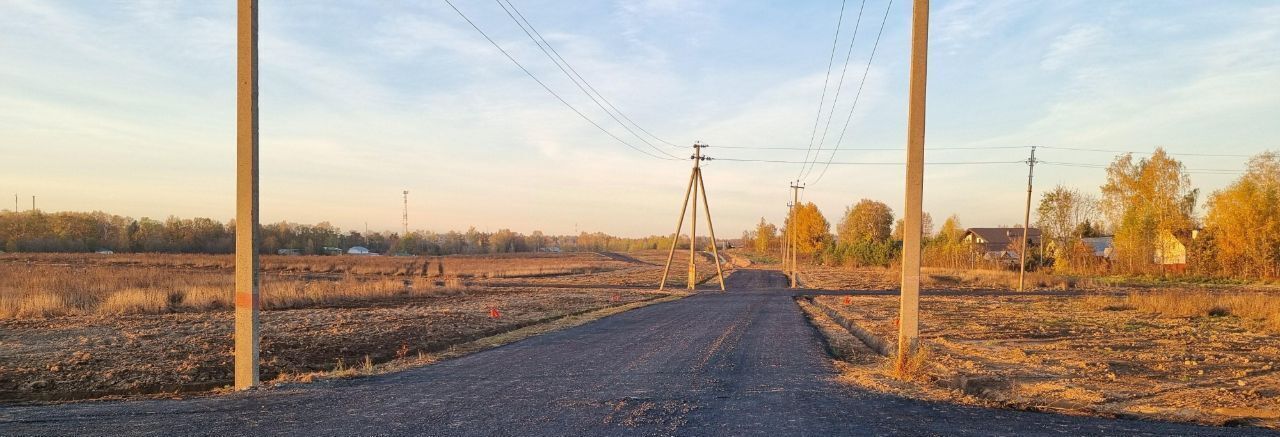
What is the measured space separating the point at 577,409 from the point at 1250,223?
61.5m

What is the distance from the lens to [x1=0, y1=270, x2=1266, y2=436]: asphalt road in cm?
675

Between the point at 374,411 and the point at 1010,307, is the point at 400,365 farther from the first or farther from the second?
the point at 1010,307

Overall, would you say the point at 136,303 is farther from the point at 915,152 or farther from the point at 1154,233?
the point at 1154,233

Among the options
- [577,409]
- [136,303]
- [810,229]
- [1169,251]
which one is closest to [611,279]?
[136,303]

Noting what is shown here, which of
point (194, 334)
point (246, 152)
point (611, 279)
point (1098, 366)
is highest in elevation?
point (246, 152)

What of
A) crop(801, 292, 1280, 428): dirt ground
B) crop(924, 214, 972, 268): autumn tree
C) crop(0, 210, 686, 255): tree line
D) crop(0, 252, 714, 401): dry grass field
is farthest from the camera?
crop(0, 210, 686, 255): tree line

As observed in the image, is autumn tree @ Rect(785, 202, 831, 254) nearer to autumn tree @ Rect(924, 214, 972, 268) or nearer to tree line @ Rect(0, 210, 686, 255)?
autumn tree @ Rect(924, 214, 972, 268)

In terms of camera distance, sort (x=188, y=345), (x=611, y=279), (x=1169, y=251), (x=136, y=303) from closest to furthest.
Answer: (x=188, y=345) < (x=136, y=303) < (x=611, y=279) < (x=1169, y=251)

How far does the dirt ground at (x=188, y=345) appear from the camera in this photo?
34.0ft

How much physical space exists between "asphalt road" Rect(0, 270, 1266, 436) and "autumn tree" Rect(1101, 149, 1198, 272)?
6312cm

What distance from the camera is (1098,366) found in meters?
10.7

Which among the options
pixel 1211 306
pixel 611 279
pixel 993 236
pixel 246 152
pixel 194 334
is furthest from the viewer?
pixel 993 236

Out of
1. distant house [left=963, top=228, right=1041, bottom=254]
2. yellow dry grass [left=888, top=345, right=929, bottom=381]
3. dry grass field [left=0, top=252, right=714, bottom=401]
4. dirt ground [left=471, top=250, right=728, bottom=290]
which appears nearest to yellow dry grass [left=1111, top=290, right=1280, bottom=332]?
yellow dry grass [left=888, top=345, right=929, bottom=381]

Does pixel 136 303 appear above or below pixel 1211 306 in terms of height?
below
